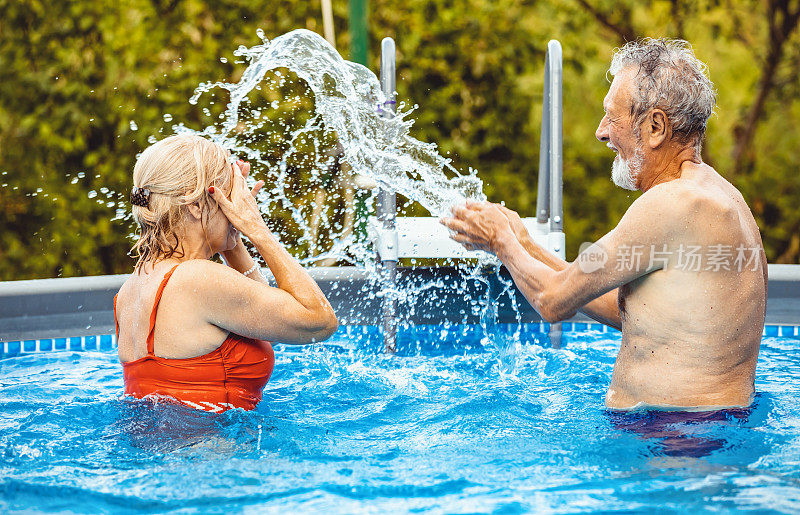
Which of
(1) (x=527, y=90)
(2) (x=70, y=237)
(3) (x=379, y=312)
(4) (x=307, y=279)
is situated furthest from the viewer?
(1) (x=527, y=90)

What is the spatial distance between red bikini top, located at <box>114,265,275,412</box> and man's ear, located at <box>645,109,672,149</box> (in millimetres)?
1399

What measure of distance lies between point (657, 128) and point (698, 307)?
0.56 metres

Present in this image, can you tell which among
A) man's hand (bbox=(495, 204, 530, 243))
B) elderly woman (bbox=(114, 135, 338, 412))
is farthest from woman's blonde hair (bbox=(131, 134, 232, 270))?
man's hand (bbox=(495, 204, 530, 243))

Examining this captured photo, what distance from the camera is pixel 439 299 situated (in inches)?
190

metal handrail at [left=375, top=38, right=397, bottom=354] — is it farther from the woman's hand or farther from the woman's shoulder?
the woman's shoulder

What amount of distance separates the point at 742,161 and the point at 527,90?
2210mm

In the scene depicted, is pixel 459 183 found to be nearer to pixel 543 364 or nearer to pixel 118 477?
pixel 543 364

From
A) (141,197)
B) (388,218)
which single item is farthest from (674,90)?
(388,218)

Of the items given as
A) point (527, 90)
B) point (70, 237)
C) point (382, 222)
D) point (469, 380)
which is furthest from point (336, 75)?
point (527, 90)

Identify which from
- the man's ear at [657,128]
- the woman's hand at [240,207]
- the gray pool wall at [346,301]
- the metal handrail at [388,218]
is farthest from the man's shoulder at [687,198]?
the gray pool wall at [346,301]

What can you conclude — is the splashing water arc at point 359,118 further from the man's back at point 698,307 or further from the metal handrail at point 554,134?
the man's back at point 698,307

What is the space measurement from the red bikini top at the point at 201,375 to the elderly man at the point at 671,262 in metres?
0.96

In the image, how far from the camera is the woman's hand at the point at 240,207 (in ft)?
8.87

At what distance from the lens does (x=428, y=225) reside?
4.41 meters
